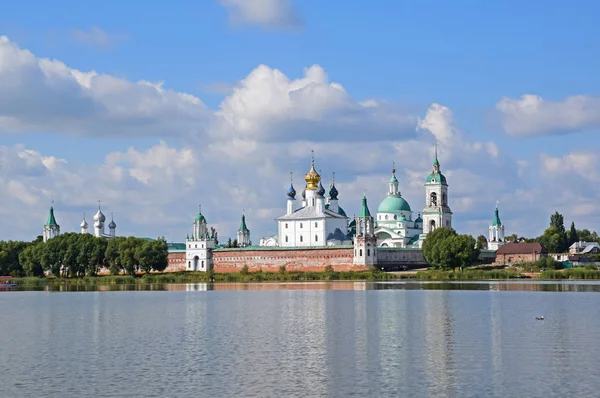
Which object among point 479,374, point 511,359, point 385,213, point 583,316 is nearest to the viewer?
point 479,374

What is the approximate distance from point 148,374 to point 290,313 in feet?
55.2

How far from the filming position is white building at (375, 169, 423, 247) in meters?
109

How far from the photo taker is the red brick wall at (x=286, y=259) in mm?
94131

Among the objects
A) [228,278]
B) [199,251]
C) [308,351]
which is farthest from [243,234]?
[308,351]

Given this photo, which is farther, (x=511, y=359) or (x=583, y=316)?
(x=583, y=316)

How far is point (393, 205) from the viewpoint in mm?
113938

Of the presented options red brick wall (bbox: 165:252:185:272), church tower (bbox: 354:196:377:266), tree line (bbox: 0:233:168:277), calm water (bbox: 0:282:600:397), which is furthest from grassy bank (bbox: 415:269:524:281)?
calm water (bbox: 0:282:600:397)

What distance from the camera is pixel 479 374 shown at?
21406 millimetres

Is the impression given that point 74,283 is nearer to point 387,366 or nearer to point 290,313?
point 290,313

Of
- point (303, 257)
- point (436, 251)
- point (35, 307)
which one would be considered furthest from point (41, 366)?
point (303, 257)

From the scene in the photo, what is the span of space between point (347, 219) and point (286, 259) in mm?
8995

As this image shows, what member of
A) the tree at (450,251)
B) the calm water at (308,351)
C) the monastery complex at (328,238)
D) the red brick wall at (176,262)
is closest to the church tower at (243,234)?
the monastery complex at (328,238)

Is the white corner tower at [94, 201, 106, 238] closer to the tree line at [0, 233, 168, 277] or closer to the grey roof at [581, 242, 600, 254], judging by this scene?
the tree line at [0, 233, 168, 277]

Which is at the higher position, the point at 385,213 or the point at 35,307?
the point at 385,213
